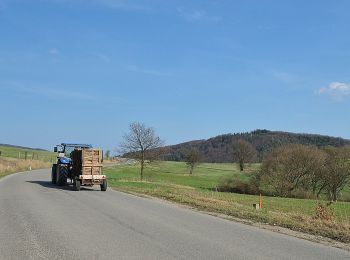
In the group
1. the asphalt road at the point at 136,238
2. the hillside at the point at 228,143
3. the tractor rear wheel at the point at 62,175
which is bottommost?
the asphalt road at the point at 136,238

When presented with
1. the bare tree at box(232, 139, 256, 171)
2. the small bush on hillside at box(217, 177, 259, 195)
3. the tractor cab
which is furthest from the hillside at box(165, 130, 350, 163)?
the tractor cab

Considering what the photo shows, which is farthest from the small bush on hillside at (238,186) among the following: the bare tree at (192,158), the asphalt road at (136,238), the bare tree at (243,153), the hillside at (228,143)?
the hillside at (228,143)

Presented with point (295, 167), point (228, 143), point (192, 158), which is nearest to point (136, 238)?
point (295, 167)

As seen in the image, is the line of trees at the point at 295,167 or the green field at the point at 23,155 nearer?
the line of trees at the point at 295,167

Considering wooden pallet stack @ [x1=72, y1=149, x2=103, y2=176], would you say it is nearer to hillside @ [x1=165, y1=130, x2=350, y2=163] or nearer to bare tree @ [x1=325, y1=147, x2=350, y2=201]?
bare tree @ [x1=325, y1=147, x2=350, y2=201]

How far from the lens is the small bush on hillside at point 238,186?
64062mm

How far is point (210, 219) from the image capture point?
16.7m

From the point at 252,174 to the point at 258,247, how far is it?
55.4 meters

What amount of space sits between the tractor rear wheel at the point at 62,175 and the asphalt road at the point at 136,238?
15.5 m

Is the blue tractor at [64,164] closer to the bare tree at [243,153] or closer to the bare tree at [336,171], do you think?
the bare tree at [336,171]

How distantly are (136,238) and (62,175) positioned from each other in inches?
903

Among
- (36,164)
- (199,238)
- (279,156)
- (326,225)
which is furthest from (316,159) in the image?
(199,238)

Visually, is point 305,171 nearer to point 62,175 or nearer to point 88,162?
point 62,175

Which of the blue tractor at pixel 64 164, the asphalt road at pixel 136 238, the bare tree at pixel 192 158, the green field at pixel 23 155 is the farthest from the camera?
the green field at pixel 23 155
